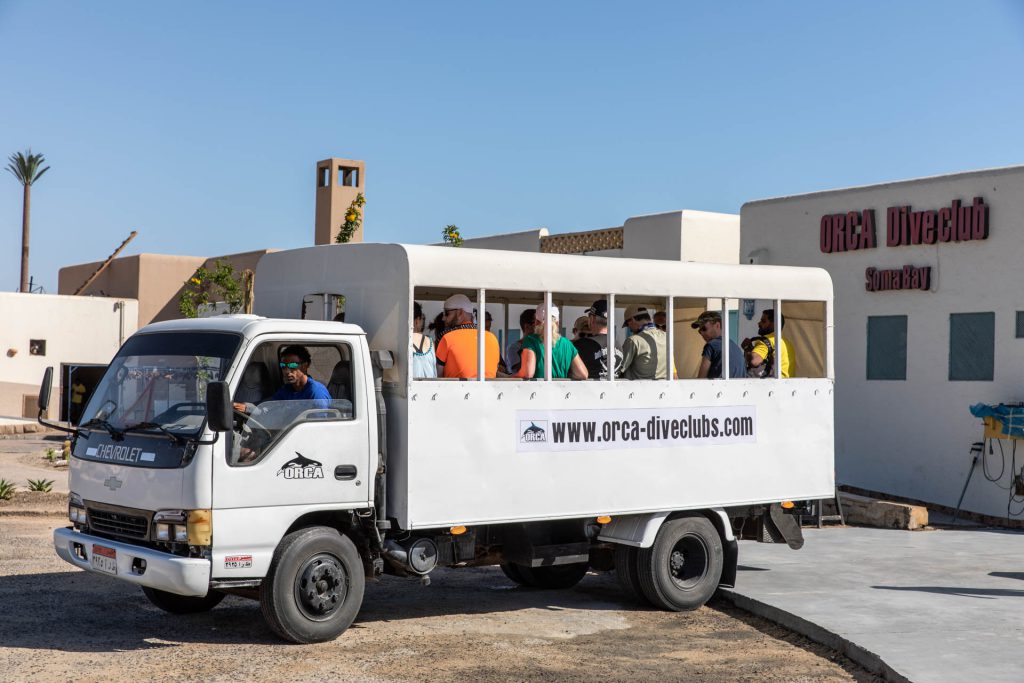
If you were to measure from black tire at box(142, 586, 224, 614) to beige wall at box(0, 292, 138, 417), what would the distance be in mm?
33966

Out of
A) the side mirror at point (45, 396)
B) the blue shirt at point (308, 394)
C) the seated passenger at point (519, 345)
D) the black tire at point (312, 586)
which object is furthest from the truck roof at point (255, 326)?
the seated passenger at point (519, 345)

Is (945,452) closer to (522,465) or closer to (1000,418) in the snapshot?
(1000,418)

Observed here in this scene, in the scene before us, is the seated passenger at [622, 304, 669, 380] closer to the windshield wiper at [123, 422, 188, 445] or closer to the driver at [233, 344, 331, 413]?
the driver at [233, 344, 331, 413]

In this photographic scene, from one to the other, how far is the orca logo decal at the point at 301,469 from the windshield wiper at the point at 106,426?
44.9 inches

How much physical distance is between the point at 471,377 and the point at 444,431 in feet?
1.82

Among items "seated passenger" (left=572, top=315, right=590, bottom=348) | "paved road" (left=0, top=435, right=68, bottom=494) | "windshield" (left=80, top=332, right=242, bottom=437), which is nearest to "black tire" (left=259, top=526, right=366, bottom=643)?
"windshield" (left=80, top=332, right=242, bottom=437)

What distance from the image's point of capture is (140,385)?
347 inches

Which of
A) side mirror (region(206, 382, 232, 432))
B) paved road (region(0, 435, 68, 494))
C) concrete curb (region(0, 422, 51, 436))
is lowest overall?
paved road (region(0, 435, 68, 494))

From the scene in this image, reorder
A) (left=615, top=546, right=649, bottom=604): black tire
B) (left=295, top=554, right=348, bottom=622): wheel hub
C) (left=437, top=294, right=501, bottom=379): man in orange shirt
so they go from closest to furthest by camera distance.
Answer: (left=295, top=554, right=348, bottom=622): wheel hub < (left=437, top=294, right=501, bottom=379): man in orange shirt < (left=615, top=546, right=649, bottom=604): black tire

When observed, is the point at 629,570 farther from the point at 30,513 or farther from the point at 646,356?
the point at 30,513

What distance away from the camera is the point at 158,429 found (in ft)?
27.7

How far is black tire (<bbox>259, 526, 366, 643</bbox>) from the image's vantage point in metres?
8.48

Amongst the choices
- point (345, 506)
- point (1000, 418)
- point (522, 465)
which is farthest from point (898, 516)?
point (345, 506)

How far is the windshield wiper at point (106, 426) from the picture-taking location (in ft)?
28.3
